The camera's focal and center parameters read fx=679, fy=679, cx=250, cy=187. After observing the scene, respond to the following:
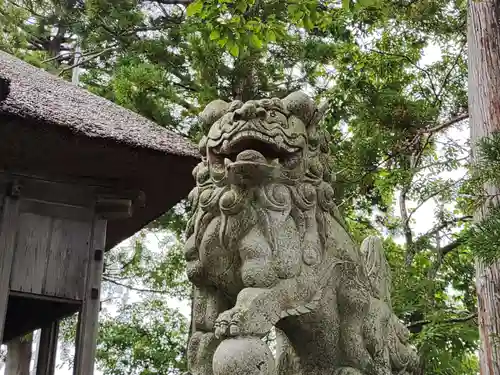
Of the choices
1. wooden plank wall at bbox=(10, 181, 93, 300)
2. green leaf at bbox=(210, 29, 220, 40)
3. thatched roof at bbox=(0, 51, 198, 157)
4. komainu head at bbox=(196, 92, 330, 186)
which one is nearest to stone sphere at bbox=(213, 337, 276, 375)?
komainu head at bbox=(196, 92, 330, 186)

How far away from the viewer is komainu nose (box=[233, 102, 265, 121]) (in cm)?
314

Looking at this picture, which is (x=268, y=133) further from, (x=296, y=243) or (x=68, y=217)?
(x=68, y=217)

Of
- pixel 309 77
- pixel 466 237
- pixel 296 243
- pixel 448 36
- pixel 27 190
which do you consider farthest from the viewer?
pixel 309 77

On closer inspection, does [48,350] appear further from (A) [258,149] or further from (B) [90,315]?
(A) [258,149]

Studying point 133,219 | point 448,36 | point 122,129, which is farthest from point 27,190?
point 448,36

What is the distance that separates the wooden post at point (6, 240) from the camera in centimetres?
572

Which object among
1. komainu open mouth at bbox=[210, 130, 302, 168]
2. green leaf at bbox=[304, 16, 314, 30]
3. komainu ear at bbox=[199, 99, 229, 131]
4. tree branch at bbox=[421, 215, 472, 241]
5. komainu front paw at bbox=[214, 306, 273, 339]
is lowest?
komainu front paw at bbox=[214, 306, 273, 339]

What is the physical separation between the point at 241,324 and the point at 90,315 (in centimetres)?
366

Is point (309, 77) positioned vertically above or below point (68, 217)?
above

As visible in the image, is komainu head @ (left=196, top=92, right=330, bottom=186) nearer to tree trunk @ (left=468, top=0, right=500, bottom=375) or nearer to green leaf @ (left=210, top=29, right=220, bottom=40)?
tree trunk @ (left=468, top=0, right=500, bottom=375)

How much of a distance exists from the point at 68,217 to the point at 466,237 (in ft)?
12.9

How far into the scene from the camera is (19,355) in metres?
9.95

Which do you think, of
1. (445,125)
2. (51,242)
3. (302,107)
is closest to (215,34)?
(51,242)

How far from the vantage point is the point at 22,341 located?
978 cm
